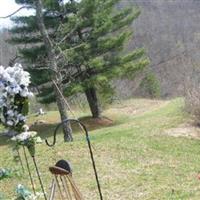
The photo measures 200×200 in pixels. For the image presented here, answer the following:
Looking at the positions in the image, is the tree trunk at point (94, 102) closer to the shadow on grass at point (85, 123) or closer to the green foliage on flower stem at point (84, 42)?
the shadow on grass at point (85, 123)

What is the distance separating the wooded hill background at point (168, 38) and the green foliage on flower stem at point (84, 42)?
2133cm

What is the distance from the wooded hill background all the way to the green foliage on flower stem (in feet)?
70.0

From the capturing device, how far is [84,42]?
24062 millimetres

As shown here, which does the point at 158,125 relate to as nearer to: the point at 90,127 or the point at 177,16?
the point at 90,127

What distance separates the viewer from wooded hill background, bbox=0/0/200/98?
5557cm

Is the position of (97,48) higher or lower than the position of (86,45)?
lower

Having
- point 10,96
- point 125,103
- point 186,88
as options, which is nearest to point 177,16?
point 125,103

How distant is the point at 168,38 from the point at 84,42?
47.6m

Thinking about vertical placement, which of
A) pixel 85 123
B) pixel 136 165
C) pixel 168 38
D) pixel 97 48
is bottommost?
pixel 85 123

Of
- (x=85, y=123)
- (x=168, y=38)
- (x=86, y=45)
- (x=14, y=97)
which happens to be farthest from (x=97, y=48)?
(x=168, y=38)

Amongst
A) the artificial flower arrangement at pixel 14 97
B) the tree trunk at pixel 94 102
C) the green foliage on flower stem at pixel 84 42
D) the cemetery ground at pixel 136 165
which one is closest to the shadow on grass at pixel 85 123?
the tree trunk at pixel 94 102

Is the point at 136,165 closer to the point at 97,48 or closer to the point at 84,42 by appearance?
the point at 84,42

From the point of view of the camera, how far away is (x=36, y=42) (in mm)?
24859

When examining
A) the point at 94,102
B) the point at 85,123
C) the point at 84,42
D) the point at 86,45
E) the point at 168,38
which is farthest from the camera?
the point at 168,38
